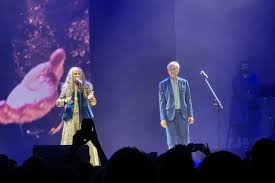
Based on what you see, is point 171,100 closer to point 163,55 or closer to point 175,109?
point 175,109

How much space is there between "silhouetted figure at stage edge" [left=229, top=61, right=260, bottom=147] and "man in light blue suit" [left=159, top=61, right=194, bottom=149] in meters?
2.78

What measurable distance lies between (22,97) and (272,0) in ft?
20.9

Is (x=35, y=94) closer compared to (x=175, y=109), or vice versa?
(x=175, y=109)

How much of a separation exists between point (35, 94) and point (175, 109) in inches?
117

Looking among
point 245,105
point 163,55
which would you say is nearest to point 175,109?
point 163,55

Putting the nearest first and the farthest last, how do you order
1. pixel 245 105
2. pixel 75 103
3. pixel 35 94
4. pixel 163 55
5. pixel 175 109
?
pixel 75 103, pixel 175 109, pixel 35 94, pixel 163 55, pixel 245 105

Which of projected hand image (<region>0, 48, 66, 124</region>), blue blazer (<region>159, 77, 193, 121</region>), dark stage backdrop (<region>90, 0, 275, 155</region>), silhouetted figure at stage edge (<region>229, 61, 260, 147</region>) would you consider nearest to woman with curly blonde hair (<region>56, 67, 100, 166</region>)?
blue blazer (<region>159, 77, 193, 121</region>)

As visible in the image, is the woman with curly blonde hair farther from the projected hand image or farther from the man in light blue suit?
the projected hand image

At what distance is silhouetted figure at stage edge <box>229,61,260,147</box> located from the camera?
12.2 meters

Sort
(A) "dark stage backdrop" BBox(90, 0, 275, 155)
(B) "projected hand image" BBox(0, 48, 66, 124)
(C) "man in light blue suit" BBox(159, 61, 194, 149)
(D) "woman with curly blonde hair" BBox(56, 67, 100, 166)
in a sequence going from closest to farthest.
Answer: (D) "woman with curly blonde hair" BBox(56, 67, 100, 166) < (C) "man in light blue suit" BBox(159, 61, 194, 149) < (B) "projected hand image" BBox(0, 48, 66, 124) < (A) "dark stage backdrop" BBox(90, 0, 275, 155)

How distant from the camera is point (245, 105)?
1230cm

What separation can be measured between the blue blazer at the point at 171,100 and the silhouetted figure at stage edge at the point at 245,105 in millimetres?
2770

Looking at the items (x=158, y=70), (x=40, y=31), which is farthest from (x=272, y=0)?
(x=40, y=31)

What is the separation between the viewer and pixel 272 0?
12.9 meters
